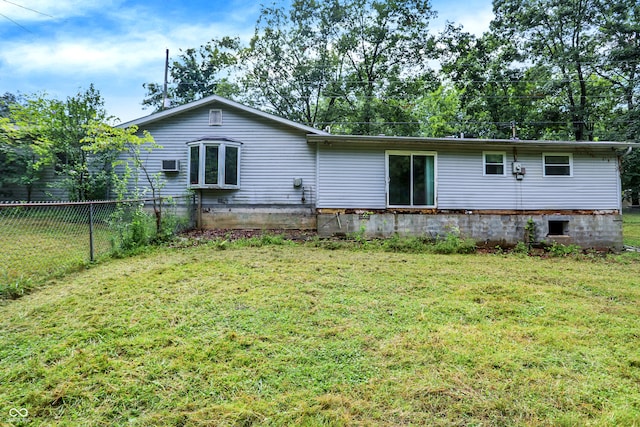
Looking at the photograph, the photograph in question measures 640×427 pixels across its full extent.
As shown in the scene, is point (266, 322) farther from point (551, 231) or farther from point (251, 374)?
point (551, 231)

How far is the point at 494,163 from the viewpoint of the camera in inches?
351

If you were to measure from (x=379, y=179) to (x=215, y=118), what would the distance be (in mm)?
5374

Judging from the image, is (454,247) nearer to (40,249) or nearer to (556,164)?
(556,164)

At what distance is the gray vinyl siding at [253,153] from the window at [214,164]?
0.84 feet

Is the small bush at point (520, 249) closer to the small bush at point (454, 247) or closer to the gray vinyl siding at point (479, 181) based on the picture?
the small bush at point (454, 247)

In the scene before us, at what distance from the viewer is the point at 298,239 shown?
7992 millimetres

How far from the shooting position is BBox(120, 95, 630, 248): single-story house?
8375mm

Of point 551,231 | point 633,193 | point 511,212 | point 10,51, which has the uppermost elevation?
point 10,51

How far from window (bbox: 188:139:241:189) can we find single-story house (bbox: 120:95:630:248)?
3 centimetres

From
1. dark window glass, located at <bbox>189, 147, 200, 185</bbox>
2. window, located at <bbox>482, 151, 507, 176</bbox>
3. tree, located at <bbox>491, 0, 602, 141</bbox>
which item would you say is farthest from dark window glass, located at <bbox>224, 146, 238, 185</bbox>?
tree, located at <bbox>491, 0, 602, 141</bbox>

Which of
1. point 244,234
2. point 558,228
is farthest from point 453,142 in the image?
point 244,234

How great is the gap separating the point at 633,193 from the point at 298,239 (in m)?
24.3

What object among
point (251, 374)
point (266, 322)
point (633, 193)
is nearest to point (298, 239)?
point (266, 322)

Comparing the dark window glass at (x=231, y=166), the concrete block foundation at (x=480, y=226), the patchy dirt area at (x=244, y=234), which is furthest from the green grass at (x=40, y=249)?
the concrete block foundation at (x=480, y=226)
